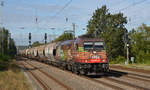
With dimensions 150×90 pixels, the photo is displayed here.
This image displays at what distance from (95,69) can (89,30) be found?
35.1 m

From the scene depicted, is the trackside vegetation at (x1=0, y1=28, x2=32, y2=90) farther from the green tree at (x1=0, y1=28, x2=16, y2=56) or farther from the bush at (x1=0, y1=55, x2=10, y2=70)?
the green tree at (x1=0, y1=28, x2=16, y2=56)

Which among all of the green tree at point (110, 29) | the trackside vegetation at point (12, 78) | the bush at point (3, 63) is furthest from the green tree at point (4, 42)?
the green tree at point (110, 29)

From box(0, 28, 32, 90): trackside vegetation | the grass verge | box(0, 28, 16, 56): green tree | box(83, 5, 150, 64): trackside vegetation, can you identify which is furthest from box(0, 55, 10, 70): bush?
box(83, 5, 150, 64): trackside vegetation

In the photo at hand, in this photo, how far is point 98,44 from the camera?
17.6 metres

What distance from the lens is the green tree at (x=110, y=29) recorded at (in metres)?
41.9

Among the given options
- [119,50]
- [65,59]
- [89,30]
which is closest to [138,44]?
[119,50]

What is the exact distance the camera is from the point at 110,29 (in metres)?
44.3

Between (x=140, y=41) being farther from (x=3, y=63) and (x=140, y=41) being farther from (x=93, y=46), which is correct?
(x=93, y=46)

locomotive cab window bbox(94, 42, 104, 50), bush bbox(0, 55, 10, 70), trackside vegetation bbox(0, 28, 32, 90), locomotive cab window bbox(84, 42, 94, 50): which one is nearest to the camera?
trackside vegetation bbox(0, 28, 32, 90)

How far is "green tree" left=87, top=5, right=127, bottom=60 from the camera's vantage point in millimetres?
41938

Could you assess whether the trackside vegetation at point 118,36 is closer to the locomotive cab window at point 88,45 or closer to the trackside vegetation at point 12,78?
the trackside vegetation at point 12,78

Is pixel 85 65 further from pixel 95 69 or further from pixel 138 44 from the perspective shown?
pixel 138 44

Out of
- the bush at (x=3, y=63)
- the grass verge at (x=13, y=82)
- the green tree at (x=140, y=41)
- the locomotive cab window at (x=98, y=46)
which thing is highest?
the green tree at (x=140, y=41)

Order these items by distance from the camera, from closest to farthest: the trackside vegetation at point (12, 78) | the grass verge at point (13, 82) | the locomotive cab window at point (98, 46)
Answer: the grass verge at point (13, 82) → the trackside vegetation at point (12, 78) → the locomotive cab window at point (98, 46)
